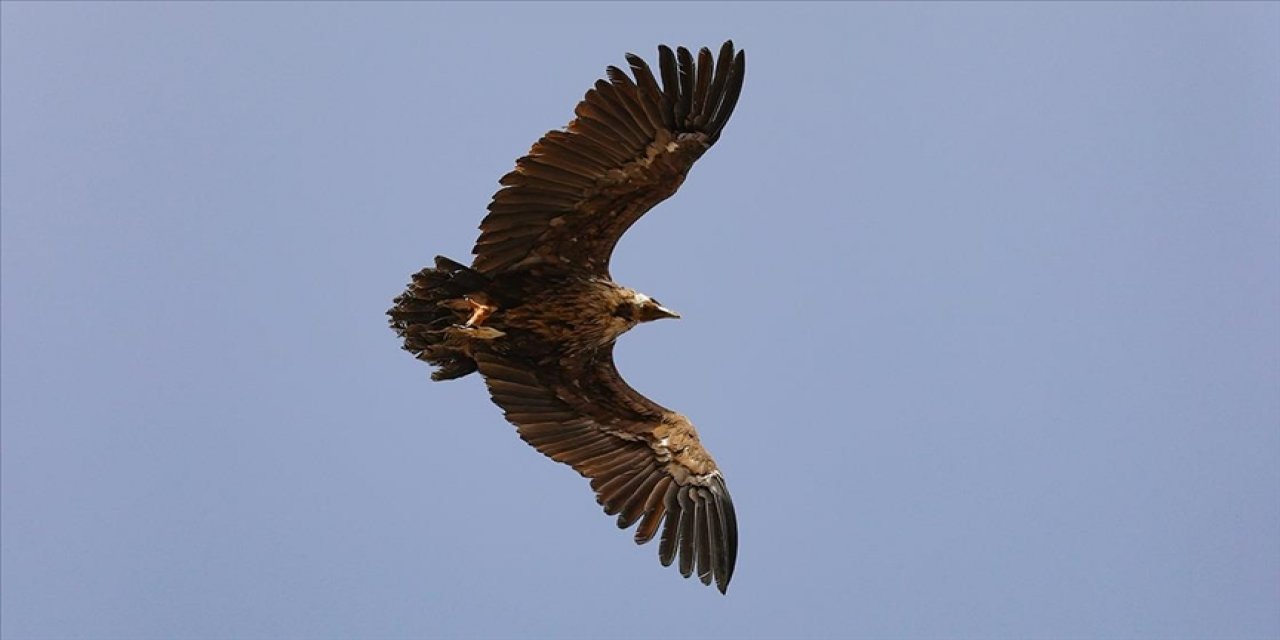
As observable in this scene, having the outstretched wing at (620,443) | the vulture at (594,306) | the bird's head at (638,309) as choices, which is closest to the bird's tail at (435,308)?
the vulture at (594,306)

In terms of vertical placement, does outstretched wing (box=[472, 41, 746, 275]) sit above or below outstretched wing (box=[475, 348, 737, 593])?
above

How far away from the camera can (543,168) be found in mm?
13062

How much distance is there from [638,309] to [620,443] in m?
1.24

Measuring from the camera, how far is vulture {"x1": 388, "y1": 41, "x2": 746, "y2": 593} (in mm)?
12859

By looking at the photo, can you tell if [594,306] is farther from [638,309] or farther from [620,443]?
[620,443]

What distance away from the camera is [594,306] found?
548 inches

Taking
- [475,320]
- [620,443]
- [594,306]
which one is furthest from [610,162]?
[620,443]

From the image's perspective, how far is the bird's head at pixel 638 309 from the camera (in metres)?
14.0

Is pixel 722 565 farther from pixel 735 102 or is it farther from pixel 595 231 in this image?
pixel 735 102

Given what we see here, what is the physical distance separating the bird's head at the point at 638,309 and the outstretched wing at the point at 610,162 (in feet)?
1.58

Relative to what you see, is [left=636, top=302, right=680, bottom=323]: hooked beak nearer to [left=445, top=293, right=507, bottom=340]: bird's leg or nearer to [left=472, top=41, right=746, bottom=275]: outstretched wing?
[left=472, top=41, right=746, bottom=275]: outstretched wing

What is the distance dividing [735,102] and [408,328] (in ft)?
10.8

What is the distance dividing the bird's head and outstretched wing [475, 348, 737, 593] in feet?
1.58

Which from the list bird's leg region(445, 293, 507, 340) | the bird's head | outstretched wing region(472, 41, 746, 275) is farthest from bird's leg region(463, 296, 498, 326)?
the bird's head
